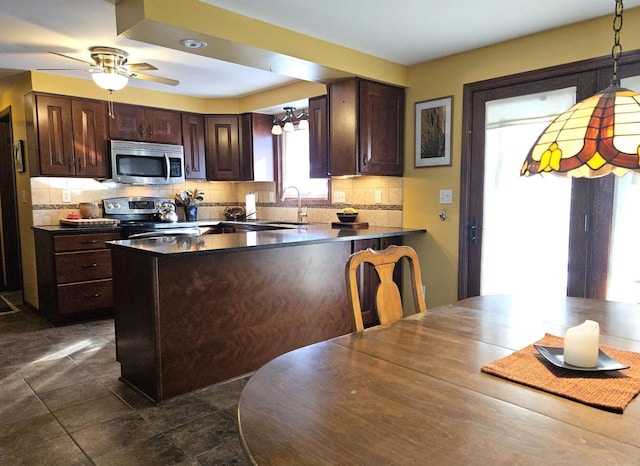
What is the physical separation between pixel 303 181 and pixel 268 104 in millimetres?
933

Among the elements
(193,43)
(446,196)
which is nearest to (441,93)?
(446,196)

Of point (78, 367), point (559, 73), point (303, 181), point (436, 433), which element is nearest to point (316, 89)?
point (303, 181)

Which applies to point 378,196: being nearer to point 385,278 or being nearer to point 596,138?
point 385,278

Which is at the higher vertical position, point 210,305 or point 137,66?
point 137,66

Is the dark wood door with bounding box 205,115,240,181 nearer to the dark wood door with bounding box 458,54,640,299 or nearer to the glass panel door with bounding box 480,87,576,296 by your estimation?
the dark wood door with bounding box 458,54,640,299

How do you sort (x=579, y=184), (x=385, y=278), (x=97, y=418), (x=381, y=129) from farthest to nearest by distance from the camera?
(x=381, y=129)
(x=579, y=184)
(x=97, y=418)
(x=385, y=278)

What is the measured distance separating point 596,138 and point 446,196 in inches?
98.8

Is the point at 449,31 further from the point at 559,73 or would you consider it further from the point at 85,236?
the point at 85,236

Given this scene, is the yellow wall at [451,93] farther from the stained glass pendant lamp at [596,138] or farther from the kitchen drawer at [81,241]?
the kitchen drawer at [81,241]

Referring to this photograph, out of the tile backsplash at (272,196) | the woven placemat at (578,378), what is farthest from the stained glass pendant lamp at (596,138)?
the tile backsplash at (272,196)

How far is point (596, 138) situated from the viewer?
1024 millimetres

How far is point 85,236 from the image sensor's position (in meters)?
3.86

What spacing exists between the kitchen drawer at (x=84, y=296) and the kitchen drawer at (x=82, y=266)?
6 cm

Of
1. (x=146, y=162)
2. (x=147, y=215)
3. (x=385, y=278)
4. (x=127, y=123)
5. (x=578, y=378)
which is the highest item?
(x=127, y=123)
